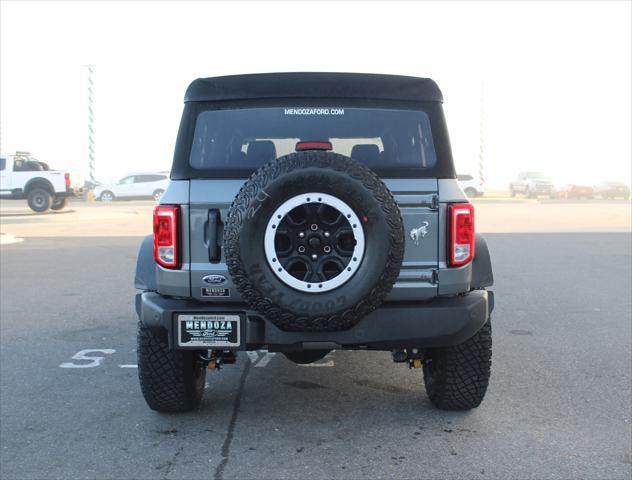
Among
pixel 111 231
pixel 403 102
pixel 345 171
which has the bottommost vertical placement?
pixel 111 231

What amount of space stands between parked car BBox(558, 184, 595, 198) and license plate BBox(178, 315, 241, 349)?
50.3 metres

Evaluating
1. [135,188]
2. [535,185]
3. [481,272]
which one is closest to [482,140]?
[535,185]

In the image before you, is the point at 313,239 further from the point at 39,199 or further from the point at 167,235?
the point at 39,199

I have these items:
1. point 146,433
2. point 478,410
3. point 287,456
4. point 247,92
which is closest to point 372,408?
point 478,410

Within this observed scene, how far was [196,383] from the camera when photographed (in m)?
4.59

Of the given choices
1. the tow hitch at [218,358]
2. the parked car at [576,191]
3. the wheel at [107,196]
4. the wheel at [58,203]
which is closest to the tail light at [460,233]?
the tow hitch at [218,358]

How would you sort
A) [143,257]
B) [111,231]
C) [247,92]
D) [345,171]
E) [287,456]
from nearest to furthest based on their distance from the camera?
[345,171]
[287,456]
[247,92]
[143,257]
[111,231]

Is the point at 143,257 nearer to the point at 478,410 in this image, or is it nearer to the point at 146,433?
the point at 146,433

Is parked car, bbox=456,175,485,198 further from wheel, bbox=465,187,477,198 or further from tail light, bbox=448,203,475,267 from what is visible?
tail light, bbox=448,203,475,267

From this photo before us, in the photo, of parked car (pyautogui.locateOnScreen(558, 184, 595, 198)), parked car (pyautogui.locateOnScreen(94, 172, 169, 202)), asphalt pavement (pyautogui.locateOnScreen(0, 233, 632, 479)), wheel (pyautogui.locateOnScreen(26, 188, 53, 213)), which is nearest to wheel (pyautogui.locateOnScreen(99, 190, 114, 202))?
parked car (pyautogui.locateOnScreen(94, 172, 169, 202))

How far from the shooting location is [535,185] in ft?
164

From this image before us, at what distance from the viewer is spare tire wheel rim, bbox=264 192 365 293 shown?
11.7 feet

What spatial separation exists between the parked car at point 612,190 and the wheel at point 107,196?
33330 mm

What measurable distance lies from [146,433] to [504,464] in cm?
204
